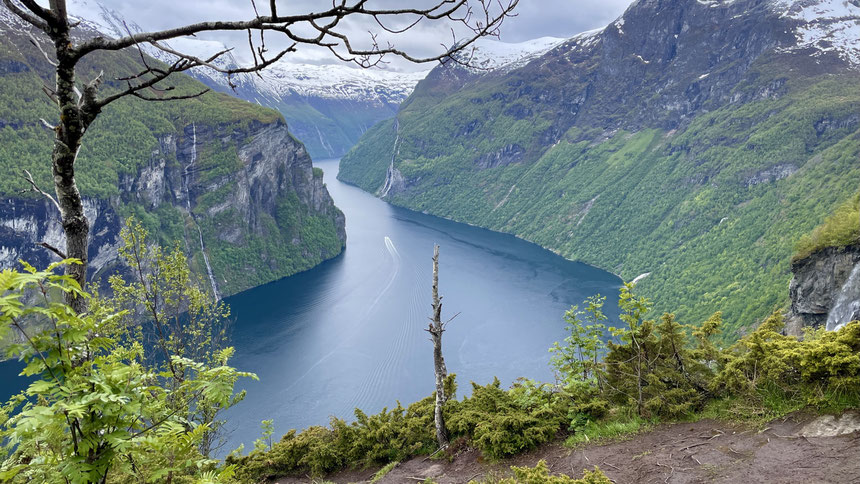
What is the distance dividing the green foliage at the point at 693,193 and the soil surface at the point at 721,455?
58.4 meters

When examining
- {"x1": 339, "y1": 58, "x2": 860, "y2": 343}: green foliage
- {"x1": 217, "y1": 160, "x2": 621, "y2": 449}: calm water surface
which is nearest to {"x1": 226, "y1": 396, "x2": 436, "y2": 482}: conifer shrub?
{"x1": 217, "y1": 160, "x2": 621, "y2": 449}: calm water surface

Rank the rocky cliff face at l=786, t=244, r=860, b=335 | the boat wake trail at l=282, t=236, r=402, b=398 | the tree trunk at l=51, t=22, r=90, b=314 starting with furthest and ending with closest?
the boat wake trail at l=282, t=236, r=402, b=398, the rocky cliff face at l=786, t=244, r=860, b=335, the tree trunk at l=51, t=22, r=90, b=314

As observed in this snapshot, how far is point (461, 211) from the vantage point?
16038cm

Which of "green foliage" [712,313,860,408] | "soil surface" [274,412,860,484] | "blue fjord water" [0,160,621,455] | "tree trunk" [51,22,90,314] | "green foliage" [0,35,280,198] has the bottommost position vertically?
"blue fjord water" [0,160,621,455]

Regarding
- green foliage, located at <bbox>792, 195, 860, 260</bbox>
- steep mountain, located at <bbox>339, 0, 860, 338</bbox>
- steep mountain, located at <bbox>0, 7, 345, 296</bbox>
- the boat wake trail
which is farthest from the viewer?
steep mountain, located at <bbox>339, 0, 860, 338</bbox>

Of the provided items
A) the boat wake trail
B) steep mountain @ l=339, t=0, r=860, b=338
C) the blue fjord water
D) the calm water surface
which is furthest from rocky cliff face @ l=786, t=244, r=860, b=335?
the boat wake trail

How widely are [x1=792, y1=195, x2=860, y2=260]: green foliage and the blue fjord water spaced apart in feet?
80.3

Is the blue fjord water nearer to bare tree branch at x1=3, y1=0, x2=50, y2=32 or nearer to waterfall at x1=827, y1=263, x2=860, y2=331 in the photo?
waterfall at x1=827, y1=263, x2=860, y2=331

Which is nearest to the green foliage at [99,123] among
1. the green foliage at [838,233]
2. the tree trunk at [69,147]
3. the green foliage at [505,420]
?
the green foliage at [505,420]

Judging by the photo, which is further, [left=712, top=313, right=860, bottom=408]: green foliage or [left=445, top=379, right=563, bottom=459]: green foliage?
[left=445, top=379, right=563, bottom=459]: green foliage

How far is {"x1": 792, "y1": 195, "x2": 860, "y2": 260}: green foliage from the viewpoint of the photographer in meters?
29.9

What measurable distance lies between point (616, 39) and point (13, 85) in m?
183

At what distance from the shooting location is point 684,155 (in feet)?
430

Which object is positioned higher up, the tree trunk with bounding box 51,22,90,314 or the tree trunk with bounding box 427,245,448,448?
the tree trunk with bounding box 51,22,90,314
